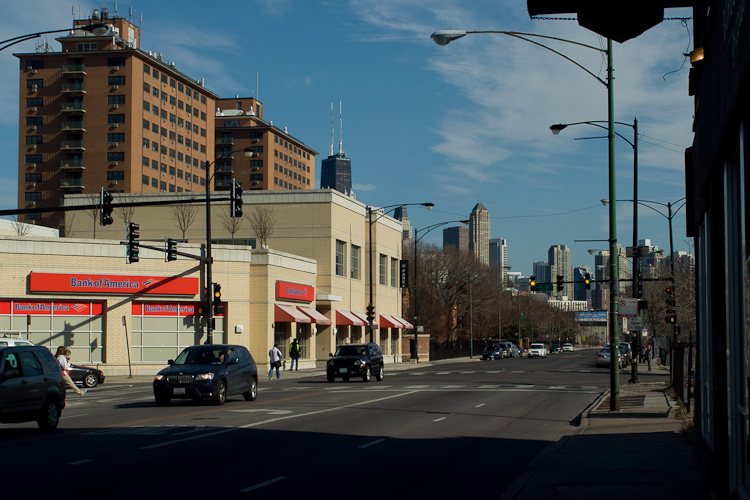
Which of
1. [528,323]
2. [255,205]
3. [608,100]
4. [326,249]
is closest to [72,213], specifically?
[255,205]

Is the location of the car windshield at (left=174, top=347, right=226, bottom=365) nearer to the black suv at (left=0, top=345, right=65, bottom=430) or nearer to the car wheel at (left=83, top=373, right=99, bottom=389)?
the black suv at (left=0, top=345, right=65, bottom=430)

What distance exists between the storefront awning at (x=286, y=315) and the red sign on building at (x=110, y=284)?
5.36 m

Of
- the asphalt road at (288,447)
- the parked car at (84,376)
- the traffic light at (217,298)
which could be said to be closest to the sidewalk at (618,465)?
the asphalt road at (288,447)

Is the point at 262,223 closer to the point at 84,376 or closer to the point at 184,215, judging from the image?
the point at 184,215

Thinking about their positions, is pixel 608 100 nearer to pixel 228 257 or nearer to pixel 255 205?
pixel 228 257

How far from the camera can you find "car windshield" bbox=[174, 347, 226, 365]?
2223 centimetres

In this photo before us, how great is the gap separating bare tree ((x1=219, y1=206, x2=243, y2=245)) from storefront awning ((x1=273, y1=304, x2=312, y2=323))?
983 cm

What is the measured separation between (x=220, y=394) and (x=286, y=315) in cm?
2427

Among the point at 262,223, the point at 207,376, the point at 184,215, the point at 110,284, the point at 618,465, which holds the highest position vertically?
the point at 184,215

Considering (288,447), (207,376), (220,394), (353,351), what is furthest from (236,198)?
(288,447)

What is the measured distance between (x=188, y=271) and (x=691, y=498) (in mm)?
36003

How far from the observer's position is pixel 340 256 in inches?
2250

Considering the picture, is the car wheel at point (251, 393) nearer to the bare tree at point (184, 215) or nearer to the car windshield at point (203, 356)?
the car windshield at point (203, 356)

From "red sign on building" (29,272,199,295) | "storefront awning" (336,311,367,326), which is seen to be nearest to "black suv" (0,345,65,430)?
"red sign on building" (29,272,199,295)
